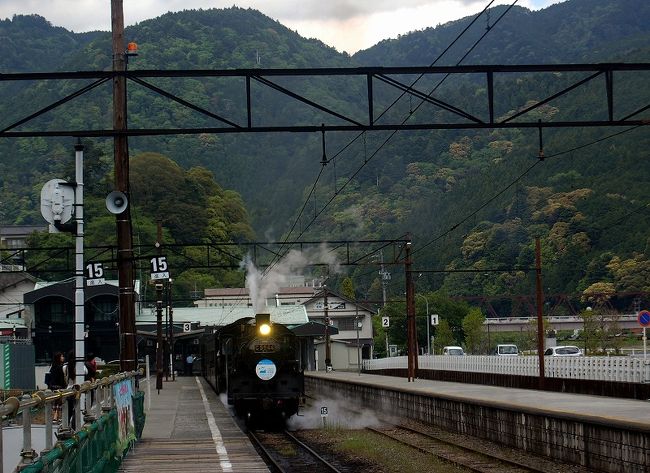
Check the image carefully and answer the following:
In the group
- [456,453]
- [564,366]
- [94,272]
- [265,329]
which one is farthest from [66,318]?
[456,453]

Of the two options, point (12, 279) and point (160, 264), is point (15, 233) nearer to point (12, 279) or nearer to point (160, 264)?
point (12, 279)

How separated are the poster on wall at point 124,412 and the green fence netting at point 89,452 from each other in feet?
0.97

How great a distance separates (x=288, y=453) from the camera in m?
24.3

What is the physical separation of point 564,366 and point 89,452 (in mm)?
25216

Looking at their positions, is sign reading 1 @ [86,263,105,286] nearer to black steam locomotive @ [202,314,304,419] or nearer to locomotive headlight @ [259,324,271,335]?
black steam locomotive @ [202,314,304,419]

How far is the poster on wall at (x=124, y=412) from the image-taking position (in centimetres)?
1779

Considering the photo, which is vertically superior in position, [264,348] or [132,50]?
[132,50]

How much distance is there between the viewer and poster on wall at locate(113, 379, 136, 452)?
17.8 meters

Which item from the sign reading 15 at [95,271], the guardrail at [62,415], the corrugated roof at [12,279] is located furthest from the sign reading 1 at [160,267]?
the corrugated roof at [12,279]

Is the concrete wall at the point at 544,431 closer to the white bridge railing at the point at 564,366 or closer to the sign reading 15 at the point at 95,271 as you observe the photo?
the white bridge railing at the point at 564,366

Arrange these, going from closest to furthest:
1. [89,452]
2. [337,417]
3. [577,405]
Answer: [89,452]
[577,405]
[337,417]

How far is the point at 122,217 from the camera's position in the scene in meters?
25.0

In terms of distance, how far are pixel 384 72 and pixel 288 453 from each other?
30.9 feet

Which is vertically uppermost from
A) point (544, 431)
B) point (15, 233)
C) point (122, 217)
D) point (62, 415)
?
point (15, 233)
